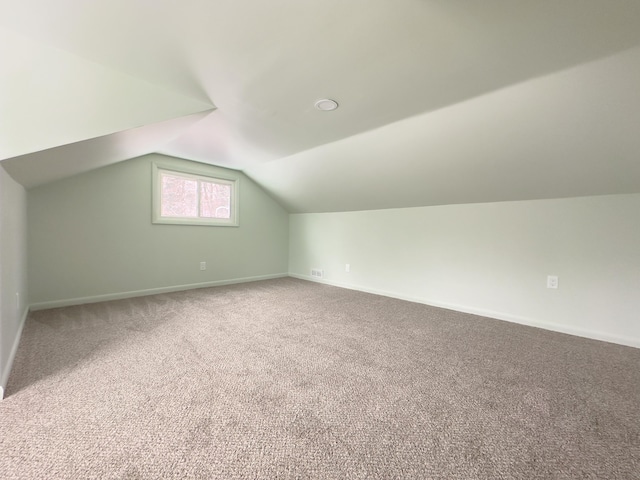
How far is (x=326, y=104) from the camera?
6.86 ft

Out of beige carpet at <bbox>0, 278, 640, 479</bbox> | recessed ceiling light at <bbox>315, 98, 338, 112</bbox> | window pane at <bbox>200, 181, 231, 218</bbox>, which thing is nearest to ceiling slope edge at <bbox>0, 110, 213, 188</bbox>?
recessed ceiling light at <bbox>315, 98, 338, 112</bbox>

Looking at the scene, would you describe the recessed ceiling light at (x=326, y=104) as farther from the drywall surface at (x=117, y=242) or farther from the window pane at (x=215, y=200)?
the window pane at (x=215, y=200)

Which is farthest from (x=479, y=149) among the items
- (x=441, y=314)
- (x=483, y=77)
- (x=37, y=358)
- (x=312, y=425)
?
(x=37, y=358)

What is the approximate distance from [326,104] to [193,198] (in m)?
2.92

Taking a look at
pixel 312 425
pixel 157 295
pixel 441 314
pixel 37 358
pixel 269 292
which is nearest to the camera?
pixel 312 425

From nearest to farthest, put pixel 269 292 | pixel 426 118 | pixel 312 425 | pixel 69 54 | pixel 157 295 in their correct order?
pixel 312 425 < pixel 69 54 < pixel 426 118 < pixel 157 295 < pixel 269 292

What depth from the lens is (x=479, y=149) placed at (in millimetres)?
2363

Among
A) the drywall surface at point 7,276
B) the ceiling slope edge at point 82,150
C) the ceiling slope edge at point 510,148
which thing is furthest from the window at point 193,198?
the drywall surface at point 7,276

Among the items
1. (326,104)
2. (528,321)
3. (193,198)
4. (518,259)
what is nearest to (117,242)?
(193,198)

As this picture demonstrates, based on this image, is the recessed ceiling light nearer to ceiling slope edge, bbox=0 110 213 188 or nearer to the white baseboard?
ceiling slope edge, bbox=0 110 213 188

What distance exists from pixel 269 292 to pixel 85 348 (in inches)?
87.4

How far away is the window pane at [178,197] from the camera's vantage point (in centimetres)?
383

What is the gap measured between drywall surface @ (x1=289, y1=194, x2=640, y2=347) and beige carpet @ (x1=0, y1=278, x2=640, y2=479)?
36cm

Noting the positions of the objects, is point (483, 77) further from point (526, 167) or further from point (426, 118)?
point (526, 167)
